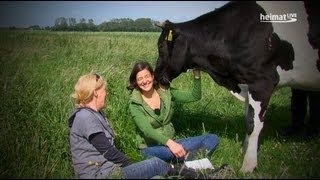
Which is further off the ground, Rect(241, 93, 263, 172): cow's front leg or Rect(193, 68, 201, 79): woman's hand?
Rect(193, 68, 201, 79): woman's hand

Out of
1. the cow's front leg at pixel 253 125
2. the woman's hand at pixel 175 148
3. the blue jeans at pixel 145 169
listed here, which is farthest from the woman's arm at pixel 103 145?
the cow's front leg at pixel 253 125

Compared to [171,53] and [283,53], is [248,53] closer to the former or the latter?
[283,53]

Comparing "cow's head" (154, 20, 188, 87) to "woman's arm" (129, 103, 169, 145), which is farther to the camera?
"cow's head" (154, 20, 188, 87)

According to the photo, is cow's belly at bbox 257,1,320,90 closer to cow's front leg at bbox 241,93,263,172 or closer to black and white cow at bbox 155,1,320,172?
black and white cow at bbox 155,1,320,172

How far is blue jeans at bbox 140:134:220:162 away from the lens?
5043mm

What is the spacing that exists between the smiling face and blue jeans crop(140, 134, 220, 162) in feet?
2.54

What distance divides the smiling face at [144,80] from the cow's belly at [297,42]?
1.71 m

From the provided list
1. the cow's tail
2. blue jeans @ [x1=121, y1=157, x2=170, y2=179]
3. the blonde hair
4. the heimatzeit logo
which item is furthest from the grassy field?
the heimatzeit logo

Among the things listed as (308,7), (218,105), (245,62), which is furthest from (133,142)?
(308,7)

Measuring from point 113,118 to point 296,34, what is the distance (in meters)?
2.83

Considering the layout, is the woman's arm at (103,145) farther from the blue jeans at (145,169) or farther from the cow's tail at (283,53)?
the cow's tail at (283,53)

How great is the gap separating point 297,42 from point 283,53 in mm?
272

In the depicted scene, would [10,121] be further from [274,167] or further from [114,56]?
[114,56]

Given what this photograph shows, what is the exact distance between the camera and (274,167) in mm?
4711
